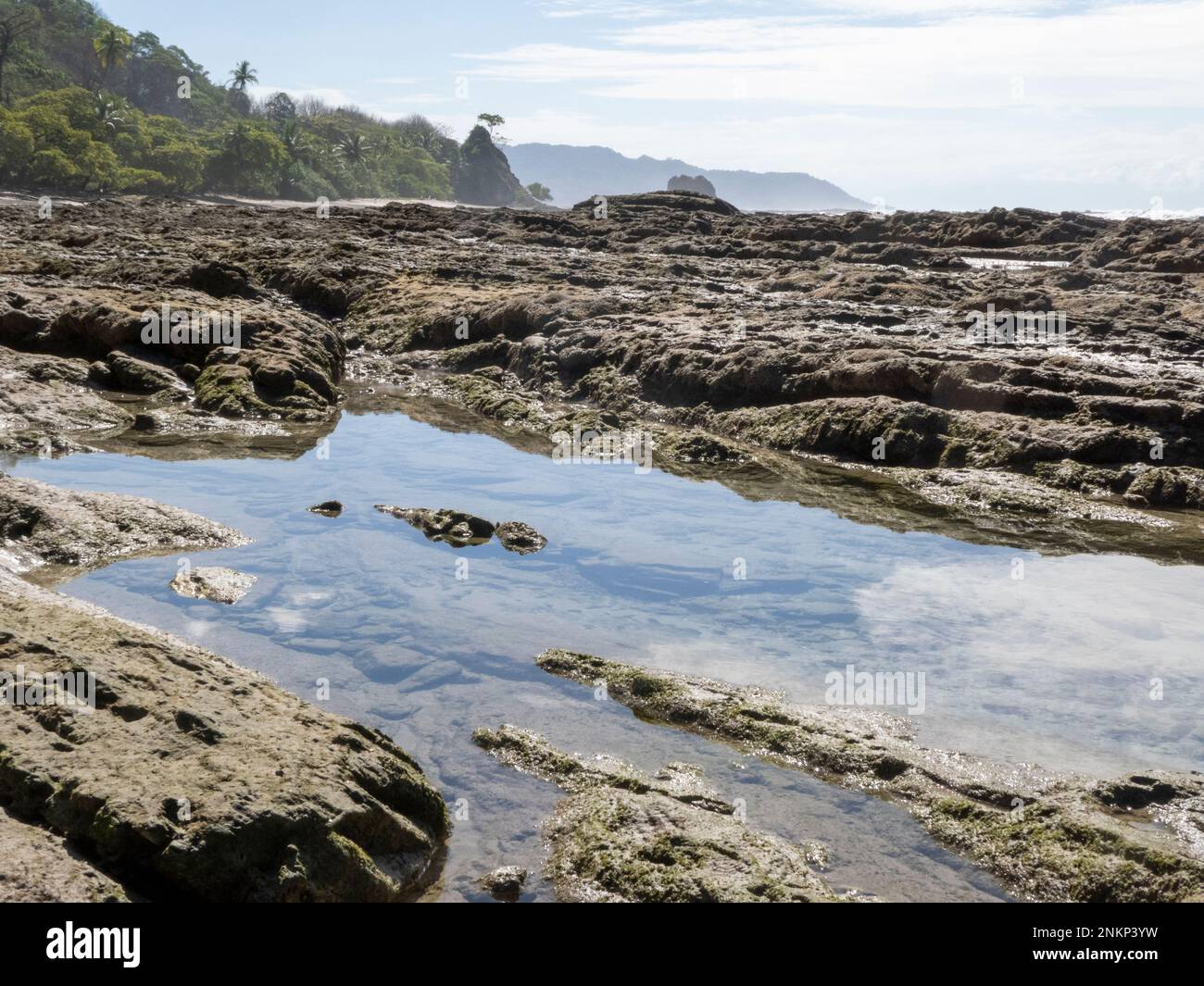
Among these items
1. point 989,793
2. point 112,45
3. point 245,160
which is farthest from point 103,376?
point 112,45

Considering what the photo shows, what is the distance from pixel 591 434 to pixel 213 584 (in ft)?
27.5

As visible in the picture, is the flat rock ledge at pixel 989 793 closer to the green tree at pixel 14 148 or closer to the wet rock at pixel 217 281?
the wet rock at pixel 217 281

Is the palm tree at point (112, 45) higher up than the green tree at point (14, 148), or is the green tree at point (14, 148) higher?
the palm tree at point (112, 45)

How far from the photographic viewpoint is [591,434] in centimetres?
1689

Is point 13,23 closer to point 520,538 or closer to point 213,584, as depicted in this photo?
point 520,538

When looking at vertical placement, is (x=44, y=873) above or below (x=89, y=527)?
below

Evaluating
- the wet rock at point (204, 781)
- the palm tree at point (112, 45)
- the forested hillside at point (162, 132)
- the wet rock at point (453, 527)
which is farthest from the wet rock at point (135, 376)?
the palm tree at point (112, 45)

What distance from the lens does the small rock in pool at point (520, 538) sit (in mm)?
11156

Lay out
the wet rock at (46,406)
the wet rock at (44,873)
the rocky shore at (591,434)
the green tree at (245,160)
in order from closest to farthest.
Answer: the wet rock at (44,873) < the rocky shore at (591,434) < the wet rock at (46,406) < the green tree at (245,160)

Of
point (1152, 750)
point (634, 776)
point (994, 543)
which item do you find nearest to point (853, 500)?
point (994, 543)

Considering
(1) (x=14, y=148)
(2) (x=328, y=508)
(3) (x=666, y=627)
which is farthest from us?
(1) (x=14, y=148)

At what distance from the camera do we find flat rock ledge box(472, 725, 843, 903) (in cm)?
525

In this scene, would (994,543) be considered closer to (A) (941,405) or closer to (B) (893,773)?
(A) (941,405)

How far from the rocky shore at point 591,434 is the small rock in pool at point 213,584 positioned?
0.94 meters
